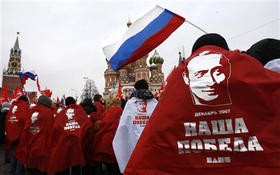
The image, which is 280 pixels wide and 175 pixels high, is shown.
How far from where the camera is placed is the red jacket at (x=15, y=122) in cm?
579

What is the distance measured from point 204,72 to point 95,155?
4.34 meters

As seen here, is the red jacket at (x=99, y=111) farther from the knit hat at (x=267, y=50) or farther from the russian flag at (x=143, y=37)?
the knit hat at (x=267, y=50)

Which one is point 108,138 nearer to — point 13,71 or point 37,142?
point 37,142

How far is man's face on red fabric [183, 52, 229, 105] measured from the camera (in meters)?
1.28

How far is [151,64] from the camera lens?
5306cm

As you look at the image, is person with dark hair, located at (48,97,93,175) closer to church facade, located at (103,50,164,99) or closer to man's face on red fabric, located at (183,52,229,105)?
man's face on red fabric, located at (183,52,229,105)

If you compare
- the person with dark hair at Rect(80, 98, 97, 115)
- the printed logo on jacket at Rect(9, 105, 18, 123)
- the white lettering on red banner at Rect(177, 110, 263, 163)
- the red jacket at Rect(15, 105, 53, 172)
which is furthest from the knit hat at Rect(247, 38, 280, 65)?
the printed logo on jacket at Rect(9, 105, 18, 123)

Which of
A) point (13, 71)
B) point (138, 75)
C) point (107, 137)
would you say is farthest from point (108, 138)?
point (13, 71)

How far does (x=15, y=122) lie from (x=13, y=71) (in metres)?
97.7

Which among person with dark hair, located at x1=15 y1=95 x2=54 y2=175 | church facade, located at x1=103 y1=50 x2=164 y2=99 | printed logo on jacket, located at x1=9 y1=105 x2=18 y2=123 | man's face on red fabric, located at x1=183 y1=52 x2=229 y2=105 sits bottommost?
person with dark hair, located at x1=15 y1=95 x2=54 y2=175

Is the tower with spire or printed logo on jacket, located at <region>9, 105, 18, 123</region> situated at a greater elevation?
the tower with spire

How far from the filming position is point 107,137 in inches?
188

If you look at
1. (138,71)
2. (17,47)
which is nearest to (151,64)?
(138,71)

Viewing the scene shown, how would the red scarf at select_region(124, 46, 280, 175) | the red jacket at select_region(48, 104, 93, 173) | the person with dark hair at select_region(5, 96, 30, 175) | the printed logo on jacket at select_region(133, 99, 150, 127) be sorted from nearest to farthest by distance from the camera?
the red scarf at select_region(124, 46, 280, 175), the printed logo on jacket at select_region(133, 99, 150, 127), the red jacket at select_region(48, 104, 93, 173), the person with dark hair at select_region(5, 96, 30, 175)
